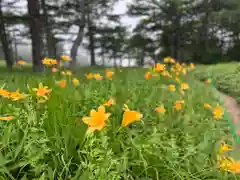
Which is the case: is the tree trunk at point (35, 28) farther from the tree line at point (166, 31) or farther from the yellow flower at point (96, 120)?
the tree line at point (166, 31)

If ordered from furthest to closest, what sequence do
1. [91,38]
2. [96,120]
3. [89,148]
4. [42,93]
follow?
[91,38]
[42,93]
[89,148]
[96,120]

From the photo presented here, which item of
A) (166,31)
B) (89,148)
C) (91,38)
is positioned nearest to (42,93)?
(89,148)

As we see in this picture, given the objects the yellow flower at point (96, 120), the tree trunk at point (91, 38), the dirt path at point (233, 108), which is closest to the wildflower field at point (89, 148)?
the yellow flower at point (96, 120)

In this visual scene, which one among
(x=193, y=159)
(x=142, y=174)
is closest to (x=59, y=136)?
(x=142, y=174)

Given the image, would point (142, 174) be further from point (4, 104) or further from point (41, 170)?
point (4, 104)

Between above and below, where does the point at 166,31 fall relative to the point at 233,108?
above

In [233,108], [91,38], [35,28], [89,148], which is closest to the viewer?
[89,148]

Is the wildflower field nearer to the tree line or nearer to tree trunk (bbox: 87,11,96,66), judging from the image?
the tree line

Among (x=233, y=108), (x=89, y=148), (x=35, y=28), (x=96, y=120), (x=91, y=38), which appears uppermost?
(x=91, y=38)

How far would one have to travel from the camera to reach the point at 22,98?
1255 mm

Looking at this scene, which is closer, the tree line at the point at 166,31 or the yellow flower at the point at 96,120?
the yellow flower at the point at 96,120

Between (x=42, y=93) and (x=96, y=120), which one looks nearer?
(x=96, y=120)

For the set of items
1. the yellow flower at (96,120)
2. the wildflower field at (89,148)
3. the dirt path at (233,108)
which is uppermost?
the yellow flower at (96,120)

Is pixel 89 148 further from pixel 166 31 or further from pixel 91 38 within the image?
pixel 166 31
